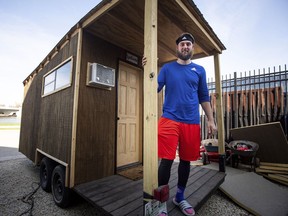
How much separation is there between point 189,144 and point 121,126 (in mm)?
2286

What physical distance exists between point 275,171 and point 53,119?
5444mm

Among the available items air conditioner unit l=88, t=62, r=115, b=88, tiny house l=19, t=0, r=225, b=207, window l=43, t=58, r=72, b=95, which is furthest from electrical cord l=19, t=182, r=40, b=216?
air conditioner unit l=88, t=62, r=115, b=88

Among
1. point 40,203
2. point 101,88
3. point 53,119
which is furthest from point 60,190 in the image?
point 101,88

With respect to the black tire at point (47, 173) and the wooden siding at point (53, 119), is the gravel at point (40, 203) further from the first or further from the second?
the wooden siding at point (53, 119)

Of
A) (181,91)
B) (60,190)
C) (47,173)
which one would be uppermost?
(181,91)

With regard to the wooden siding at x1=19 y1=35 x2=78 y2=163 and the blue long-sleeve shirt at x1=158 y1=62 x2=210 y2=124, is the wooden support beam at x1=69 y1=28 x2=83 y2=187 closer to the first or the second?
the wooden siding at x1=19 y1=35 x2=78 y2=163

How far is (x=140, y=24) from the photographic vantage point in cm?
292

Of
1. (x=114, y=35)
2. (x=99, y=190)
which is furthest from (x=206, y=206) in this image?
(x=114, y=35)

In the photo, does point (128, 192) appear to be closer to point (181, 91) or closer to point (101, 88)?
point (181, 91)

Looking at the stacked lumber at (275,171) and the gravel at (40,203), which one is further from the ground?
the stacked lumber at (275,171)

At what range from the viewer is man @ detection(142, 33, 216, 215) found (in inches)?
69.9

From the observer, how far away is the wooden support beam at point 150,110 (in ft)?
5.17

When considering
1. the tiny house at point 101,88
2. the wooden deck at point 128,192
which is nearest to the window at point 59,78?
the tiny house at point 101,88

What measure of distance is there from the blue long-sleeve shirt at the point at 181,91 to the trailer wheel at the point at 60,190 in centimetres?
224
